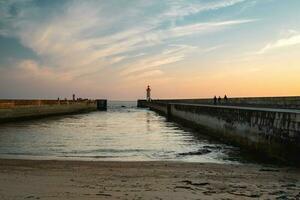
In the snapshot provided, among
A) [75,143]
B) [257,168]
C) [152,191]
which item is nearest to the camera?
[152,191]

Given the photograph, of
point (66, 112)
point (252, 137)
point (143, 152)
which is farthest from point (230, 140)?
point (66, 112)

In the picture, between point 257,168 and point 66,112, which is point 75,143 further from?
point 66,112

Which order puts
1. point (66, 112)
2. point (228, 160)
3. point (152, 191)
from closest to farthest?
1. point (152, 191)
2. point (228, 160)
3. point (66, 112)

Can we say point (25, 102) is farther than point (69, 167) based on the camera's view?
Yes

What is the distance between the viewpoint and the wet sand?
825cm

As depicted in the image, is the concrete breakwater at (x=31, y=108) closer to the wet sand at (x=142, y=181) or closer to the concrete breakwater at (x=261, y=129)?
the concrete breakwater at (x=261, y=129)

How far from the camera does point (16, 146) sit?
1902 cm

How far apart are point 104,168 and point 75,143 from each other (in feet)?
29.4

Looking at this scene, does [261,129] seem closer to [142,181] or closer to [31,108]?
[142,181]

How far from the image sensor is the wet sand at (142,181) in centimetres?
825

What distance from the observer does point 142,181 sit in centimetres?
991

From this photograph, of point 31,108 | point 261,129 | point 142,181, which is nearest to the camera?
point 142,181

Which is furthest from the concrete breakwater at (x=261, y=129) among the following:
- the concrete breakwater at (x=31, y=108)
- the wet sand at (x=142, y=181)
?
the concrete breakwater at (x=31, y=108)

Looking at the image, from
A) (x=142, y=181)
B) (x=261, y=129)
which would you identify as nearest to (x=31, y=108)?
(x=261, y=129)
